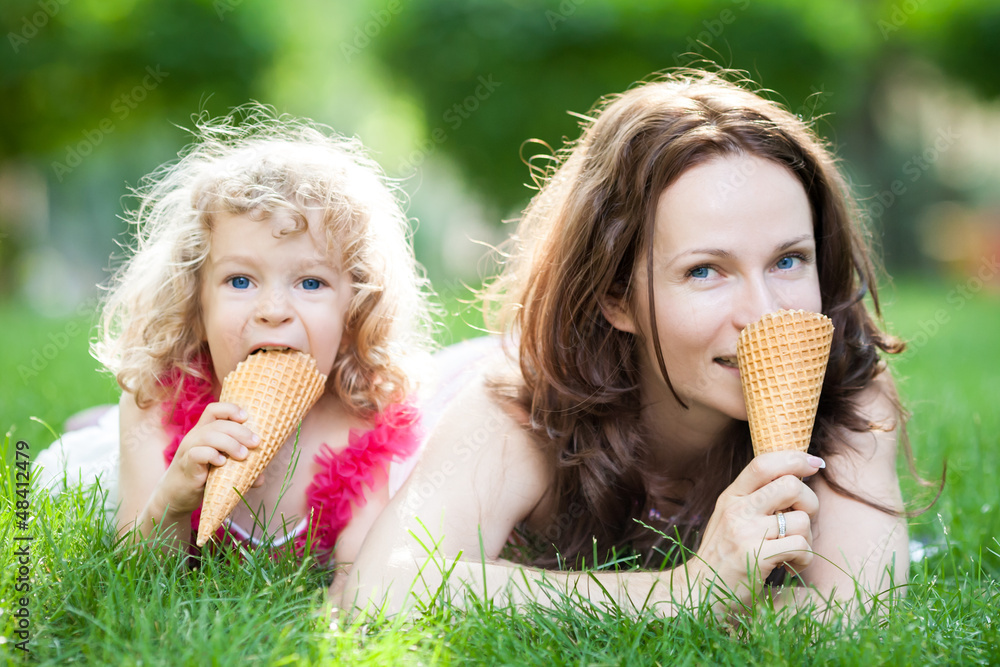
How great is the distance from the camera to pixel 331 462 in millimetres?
2855

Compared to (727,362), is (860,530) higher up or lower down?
lower down

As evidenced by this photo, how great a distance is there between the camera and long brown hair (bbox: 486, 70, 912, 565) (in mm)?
2492

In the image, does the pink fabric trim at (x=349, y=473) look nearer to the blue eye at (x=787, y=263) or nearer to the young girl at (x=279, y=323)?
the young girl at (x=279, y=323)

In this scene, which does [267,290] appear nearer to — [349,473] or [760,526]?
[349,473]

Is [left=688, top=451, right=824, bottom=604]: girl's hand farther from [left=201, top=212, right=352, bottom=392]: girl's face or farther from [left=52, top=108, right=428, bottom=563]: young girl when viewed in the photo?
[left=201, top=212, right=352, bottom=392]: girl's face

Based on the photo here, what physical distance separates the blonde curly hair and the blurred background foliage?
33.2ft

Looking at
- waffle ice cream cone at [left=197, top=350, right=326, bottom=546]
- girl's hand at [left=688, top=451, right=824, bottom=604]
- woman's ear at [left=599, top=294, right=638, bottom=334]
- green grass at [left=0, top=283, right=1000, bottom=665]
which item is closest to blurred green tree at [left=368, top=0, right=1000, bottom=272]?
woman's ear at [left=599, top=294, right=638, bottom=334]

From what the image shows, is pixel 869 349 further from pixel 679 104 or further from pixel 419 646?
pixel 419 646

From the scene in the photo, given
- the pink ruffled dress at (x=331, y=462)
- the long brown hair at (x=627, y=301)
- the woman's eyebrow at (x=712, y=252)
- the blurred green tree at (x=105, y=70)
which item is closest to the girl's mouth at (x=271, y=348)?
the pink ruffled dress at (x=331, y=462)

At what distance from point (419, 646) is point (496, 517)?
0.58 m

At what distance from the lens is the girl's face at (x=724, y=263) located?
2.32 meters

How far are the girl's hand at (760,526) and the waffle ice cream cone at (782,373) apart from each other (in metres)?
0.15

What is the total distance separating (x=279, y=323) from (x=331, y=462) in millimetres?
544

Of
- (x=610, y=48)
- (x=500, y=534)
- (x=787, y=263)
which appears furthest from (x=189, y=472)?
(x=610, y=48)
